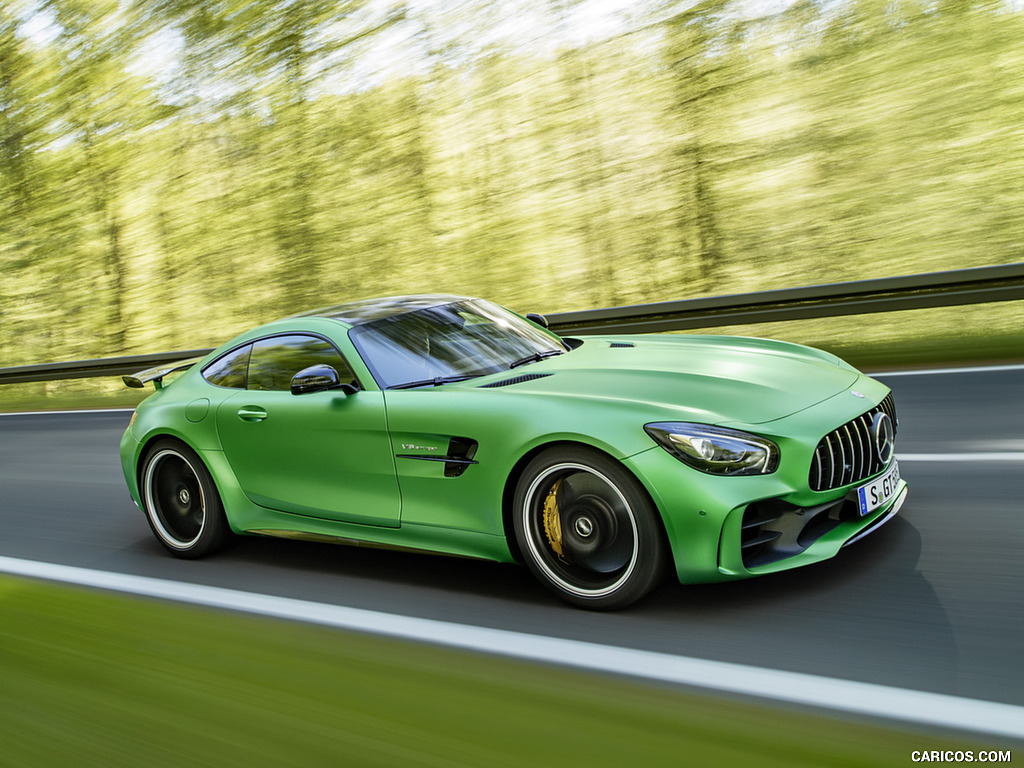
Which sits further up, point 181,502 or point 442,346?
point 442,346

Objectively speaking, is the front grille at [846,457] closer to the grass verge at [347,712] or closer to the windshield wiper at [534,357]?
the grass verge at [347,712]

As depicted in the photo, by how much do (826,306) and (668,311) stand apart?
1497mm

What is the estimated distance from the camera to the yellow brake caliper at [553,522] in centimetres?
386

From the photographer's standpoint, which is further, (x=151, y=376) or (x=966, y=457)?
(x=151, y=376)

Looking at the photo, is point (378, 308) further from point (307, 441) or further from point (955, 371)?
point (955, 371)

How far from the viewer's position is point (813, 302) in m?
8.78

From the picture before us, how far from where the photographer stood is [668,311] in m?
9.34

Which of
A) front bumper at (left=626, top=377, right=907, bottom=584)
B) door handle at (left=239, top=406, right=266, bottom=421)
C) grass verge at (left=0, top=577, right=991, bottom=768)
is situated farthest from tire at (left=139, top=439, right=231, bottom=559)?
front bumper at (left=626, top=377, right=907, bottom=584)

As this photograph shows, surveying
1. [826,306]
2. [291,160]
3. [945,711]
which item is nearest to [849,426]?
[945,711]

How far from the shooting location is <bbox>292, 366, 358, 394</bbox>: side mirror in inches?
175

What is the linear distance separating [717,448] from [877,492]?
854 mm

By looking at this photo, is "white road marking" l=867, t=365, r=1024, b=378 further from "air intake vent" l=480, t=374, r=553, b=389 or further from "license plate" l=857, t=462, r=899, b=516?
"air intake vent" l=480, t=374, r=553, b=389

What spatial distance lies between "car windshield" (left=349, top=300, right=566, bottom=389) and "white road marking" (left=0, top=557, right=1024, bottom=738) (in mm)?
1112

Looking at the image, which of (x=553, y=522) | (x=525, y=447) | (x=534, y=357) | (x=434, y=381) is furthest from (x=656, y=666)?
(x=534, y=357)
